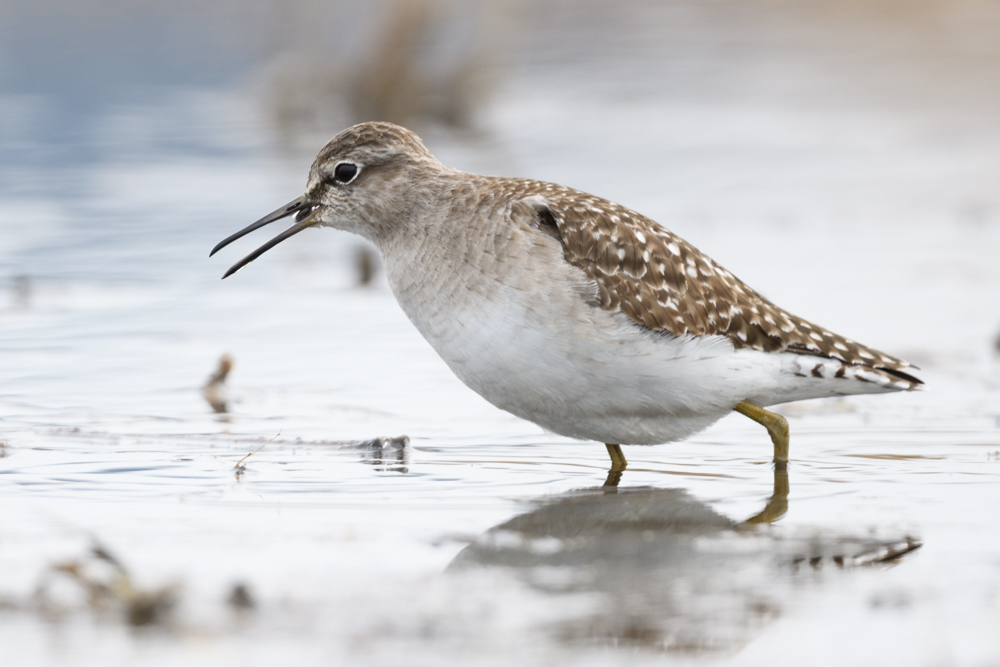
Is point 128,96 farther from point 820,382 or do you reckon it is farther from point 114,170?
point 820,382

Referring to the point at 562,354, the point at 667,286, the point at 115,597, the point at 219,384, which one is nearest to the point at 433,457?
the point at 562,354

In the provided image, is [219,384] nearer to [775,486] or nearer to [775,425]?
[775,425]


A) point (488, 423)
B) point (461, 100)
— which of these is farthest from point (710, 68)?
point (488, 423)

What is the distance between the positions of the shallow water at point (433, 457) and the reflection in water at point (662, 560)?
0.02m

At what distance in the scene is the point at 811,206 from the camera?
52.2ft

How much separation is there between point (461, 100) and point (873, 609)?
51.5ft

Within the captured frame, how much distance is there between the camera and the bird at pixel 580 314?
711 centimetres

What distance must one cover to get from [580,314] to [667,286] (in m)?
0.70

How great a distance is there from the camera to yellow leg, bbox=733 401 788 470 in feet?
25.1

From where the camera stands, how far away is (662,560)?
5.99 meters

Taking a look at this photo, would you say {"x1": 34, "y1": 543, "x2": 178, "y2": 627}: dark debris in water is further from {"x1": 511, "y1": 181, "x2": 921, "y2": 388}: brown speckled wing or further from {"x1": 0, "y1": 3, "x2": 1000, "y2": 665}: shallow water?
{"x1": 511, "y1": 181, "x2": 921, "y2": 388}: brown speckled wing

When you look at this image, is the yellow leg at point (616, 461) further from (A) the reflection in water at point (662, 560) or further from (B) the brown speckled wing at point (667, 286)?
(B) the brown speckled wing at point (667, 286)

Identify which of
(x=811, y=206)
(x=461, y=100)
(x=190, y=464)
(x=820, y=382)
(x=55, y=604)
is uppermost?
(x=461, y=100)

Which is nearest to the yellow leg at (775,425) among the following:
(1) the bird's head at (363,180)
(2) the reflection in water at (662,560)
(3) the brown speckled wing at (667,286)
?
(3) the brown speckled wing at (667,286)
